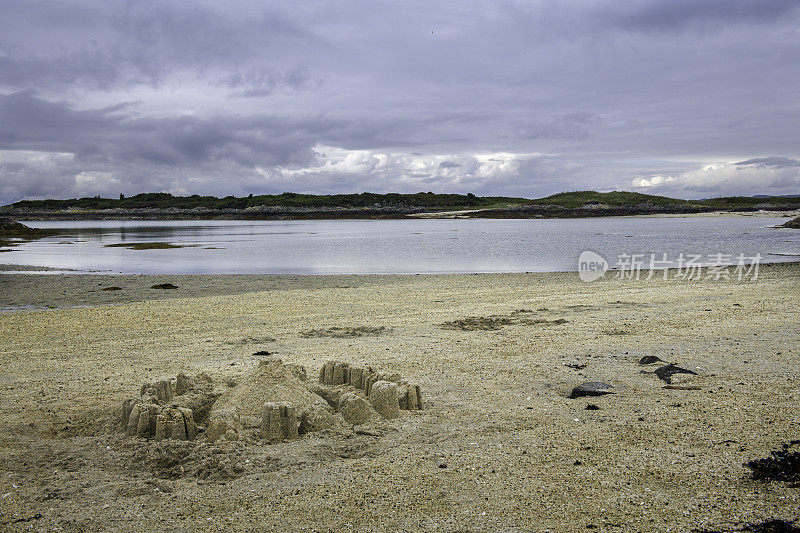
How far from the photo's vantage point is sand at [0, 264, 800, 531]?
410cm

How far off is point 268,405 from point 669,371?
15.7 ft

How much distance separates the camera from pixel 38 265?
2828cm

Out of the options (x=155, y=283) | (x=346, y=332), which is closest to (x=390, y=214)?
(x=155, y=283)

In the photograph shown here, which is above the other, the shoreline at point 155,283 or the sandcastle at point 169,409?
the sandcastle at point 169,409

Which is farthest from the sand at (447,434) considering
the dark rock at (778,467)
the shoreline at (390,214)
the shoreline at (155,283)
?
the shoreline at (390,214)

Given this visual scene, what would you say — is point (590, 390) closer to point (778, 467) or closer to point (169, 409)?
point (778, 467)

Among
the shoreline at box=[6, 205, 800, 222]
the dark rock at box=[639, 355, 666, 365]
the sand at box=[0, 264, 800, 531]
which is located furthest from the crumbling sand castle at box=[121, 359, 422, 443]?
the shoreline at box=[6, 205, 800, 222]

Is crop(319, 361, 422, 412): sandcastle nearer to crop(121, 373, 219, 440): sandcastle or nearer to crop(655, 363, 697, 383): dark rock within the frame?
crop(121, 373, 219, 440): sandcastle

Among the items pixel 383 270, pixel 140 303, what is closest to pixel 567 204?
pixel 383 270

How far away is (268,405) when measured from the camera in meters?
5.48

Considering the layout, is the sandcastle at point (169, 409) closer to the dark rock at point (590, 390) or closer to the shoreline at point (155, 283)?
the dark rock at point (590, 390)

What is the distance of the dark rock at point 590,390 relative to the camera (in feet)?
21.2

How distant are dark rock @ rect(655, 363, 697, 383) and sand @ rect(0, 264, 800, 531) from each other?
0.46ft

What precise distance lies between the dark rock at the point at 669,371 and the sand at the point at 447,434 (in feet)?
0.46
